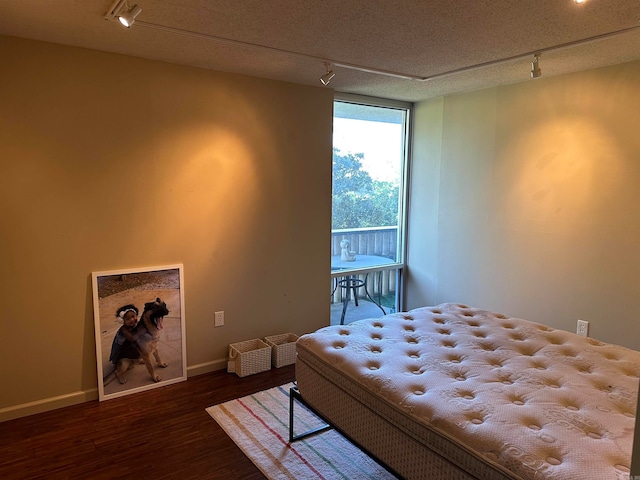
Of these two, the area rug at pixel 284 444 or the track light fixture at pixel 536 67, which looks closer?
the area rug at pixel 284 444

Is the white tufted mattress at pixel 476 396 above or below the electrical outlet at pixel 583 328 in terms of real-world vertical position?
above

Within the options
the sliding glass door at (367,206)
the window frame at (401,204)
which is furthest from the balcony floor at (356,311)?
the window frame at (401,204)

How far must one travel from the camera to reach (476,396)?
68.2 inches

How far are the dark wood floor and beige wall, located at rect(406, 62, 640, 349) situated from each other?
7.73 ft

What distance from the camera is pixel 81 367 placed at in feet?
9.62

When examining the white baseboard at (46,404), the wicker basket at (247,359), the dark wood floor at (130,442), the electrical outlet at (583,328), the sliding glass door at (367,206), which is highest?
the sliding glass door at (367,206)

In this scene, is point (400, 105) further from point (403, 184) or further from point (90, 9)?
point (90, 9)

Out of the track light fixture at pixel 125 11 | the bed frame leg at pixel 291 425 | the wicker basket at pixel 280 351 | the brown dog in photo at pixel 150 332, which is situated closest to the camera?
the track light fixture at pixel 125 11

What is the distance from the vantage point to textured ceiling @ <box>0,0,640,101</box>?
204 centimetres

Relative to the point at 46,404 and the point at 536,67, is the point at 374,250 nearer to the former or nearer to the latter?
the point at 536,67

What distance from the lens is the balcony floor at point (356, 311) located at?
14.3 feet

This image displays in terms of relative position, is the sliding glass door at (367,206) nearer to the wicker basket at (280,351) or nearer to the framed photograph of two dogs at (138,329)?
the wicker basket at (280,351)

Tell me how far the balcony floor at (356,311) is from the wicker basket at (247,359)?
0.98 metres

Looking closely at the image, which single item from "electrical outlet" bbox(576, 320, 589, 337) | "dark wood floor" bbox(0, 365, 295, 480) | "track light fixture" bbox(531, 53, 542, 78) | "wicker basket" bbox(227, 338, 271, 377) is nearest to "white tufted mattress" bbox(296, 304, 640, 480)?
"dark wood floor" bbox(0, 365, 295, 480)
